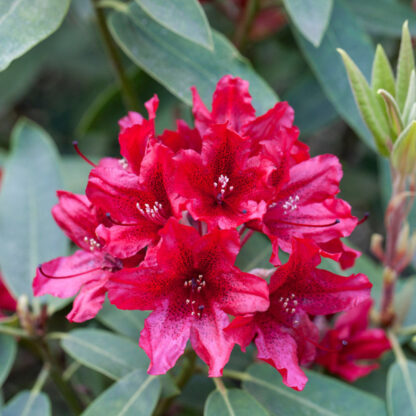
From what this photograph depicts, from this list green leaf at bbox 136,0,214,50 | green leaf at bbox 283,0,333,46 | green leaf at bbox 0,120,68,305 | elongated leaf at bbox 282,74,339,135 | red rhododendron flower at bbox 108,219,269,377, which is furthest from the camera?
elongated leaf at bbox 282,74,339,135

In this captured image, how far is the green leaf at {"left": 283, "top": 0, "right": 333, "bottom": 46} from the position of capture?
118cm

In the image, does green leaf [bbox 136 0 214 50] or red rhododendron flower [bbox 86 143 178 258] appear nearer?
red rhododendron flower [bbox 86 143 178 258]

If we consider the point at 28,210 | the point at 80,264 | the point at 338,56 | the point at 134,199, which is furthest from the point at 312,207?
the point at 28,210

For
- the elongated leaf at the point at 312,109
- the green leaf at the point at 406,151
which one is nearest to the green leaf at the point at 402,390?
the green leaf at the point at 406,151

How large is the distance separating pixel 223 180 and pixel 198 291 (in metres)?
0.18

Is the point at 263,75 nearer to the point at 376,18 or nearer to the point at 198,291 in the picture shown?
the point at 376,18

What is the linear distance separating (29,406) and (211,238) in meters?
0.61

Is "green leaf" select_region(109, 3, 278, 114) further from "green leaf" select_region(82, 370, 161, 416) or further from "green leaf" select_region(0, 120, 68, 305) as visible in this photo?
"green leaf" select_region(82, 370, 161, 416)

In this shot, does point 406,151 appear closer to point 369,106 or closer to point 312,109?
point 369,106

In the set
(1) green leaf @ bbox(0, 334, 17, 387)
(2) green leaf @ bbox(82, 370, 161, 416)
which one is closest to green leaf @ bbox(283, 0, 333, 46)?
(2) green leaf @ bbox(82, 370, 161, 416)

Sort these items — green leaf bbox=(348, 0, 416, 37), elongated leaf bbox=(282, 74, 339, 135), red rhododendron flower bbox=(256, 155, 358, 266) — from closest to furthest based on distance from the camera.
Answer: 1. red rhododendron flower bbox=(256, 155, 358, 266)
2. green leaf bbox=(348, 0, 416, 37)
3. elongated leaf bbox=(282, 74, 339, 135)

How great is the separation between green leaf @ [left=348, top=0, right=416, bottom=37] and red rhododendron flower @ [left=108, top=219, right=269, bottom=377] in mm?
960

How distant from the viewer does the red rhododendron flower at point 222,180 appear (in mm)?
908

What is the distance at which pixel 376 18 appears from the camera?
5.20 ft
